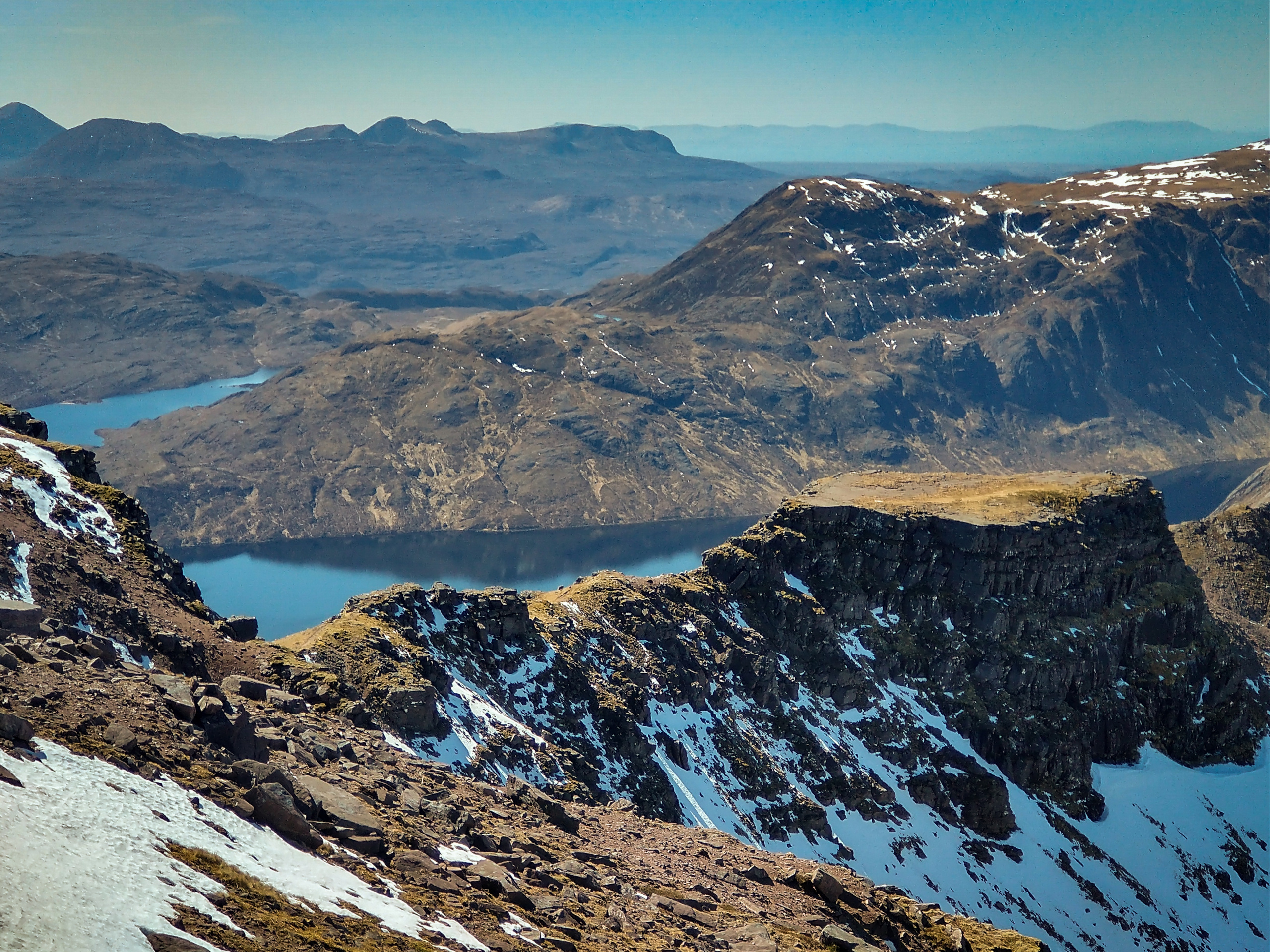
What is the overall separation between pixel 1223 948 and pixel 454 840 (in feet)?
314

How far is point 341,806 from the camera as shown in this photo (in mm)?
40219

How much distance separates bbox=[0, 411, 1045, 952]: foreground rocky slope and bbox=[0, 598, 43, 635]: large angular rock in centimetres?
9

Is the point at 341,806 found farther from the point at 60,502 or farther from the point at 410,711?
the point at 410,711

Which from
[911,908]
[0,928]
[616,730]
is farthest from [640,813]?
[0,928]

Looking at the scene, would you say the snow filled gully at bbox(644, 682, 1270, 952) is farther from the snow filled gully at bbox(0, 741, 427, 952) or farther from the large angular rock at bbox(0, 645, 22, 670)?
the large angular rock at bbox(0, 645, 22, 670)

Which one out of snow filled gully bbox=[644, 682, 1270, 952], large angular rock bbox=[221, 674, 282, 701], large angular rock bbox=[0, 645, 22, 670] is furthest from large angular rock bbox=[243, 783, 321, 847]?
snow filled gully bbox=[644, 682, 1270, 952]

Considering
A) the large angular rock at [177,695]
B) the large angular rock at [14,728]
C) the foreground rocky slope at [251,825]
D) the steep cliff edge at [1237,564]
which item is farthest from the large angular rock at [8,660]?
the steep cliff edge at [1237,564]

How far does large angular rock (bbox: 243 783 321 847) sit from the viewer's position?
3606 cm

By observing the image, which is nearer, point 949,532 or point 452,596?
point 452,596

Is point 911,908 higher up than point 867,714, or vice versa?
point 911,908

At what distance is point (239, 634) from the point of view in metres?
64.9

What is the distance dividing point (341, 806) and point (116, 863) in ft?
34.0

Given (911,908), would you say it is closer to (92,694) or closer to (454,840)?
(454,840)

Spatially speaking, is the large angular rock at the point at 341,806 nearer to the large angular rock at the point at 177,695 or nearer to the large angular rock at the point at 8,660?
the large angular rock at the point at 177,695
